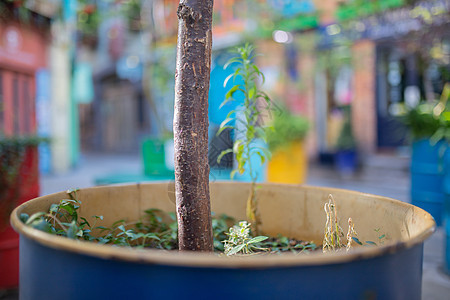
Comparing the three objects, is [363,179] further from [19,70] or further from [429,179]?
[19,70]

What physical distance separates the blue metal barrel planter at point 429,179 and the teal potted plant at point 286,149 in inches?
72.2

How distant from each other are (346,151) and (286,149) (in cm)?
310

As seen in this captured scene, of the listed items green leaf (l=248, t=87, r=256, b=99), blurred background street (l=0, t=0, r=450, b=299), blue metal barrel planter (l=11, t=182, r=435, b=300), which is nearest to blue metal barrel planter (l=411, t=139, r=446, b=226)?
blurred background street (l=0, t=0, r=450, b=299)

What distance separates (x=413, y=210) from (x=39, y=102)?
9.60 meters

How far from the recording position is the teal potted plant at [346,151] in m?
8.55

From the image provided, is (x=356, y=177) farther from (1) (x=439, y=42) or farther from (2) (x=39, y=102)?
(2) (x=39, y=102)

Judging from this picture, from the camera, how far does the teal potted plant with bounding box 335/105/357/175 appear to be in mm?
8547

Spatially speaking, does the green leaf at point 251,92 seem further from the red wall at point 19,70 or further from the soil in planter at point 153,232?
the red wall at point 19,70

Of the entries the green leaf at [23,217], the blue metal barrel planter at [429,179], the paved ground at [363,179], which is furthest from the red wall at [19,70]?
the green leaf at [23,217]

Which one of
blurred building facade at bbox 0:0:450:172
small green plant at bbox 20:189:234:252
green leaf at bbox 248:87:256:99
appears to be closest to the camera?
small green plant at bbox 20:189:234:252

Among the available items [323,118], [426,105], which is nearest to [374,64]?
[323,118]

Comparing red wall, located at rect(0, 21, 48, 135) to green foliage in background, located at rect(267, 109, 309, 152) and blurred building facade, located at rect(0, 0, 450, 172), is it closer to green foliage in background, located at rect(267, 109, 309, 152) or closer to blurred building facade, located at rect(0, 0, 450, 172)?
blurred building facade, located at rect(0, 0, 450, 172)

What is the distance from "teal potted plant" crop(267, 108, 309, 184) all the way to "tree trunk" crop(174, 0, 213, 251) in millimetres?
4496

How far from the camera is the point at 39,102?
31.2 ft
